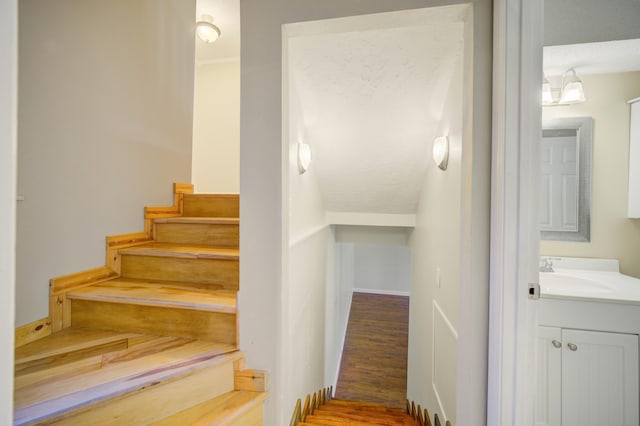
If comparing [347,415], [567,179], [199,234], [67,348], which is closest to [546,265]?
[567,179]

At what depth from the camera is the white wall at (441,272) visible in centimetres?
134

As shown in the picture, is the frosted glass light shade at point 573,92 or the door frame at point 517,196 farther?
the frosted glass light shade at point 573,92

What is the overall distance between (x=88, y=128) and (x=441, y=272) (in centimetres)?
226

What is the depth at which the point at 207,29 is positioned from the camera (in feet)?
8.20

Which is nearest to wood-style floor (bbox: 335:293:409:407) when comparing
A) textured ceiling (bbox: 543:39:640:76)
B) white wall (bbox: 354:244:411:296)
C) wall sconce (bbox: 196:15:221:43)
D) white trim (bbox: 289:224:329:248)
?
white wall (bbox: 354:244:411:296)

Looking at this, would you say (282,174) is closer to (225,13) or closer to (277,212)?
(277,212)

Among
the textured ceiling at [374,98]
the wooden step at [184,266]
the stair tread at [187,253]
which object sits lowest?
the wooden step at [184,266]

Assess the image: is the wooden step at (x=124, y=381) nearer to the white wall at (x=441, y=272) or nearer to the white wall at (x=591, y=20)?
the white wall at (x=441, y=272)

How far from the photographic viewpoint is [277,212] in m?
1.15

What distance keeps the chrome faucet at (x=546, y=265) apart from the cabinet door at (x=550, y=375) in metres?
0.45

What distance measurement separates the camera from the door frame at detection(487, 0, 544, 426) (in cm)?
90

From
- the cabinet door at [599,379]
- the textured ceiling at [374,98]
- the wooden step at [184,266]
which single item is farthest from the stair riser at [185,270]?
the cabinet door at [599,379]

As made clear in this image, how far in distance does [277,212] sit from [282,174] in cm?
17

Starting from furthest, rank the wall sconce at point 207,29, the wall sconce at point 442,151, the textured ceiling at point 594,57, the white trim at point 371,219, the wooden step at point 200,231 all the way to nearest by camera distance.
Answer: the white trim at point 371,219 → the wall sconce at point 207,29 → the wooden step at point 200,231 → the wall sconce at point 442,151 → the textured ceiling at point 594,57
